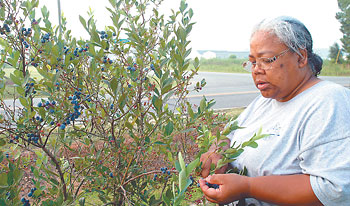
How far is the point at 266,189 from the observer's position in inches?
51.2

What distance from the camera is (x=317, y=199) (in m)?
1.25

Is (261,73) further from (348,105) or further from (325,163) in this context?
(325,163)

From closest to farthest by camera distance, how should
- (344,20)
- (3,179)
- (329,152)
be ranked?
(3,179), (329,152), (344,20)

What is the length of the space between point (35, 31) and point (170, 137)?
0.87 m

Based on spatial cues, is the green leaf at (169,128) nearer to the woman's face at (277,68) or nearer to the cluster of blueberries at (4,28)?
the woman's face at (277,68)

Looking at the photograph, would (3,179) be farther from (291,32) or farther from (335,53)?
(335,53)

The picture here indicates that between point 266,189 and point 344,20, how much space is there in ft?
106

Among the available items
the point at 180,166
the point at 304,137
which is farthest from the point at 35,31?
the point at 304,137

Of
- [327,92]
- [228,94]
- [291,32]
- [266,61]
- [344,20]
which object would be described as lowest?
[228,94]

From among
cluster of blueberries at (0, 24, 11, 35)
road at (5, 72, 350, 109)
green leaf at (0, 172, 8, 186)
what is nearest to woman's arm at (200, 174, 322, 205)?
green leaf at (0, 172, 8, 186)

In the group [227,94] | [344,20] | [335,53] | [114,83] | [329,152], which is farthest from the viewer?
[335,53]

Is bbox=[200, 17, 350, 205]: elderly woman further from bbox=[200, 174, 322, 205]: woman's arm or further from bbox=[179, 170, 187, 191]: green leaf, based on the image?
bbox=[179, 170, 187, 191]: green leaf

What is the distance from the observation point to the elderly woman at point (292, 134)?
4.00ft

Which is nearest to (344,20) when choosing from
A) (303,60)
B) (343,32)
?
(343,32)
